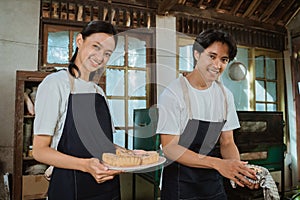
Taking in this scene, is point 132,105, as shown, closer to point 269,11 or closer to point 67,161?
point 67,161

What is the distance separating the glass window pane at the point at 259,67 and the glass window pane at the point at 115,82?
2.07 metres

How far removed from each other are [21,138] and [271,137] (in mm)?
2625

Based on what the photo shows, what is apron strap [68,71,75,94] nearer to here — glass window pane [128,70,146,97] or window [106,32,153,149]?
window [106,32,153,149]

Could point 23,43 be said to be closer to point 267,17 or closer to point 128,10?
point 128,10

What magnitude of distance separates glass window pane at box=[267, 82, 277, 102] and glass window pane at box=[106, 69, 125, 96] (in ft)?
7.45

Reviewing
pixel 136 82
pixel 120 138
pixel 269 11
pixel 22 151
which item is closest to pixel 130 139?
pixel 120 138

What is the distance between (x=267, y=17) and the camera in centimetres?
364

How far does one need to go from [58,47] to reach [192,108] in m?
1.90

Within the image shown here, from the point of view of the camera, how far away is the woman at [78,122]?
33.6 inches

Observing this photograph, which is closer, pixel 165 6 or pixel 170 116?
pixel 170 116

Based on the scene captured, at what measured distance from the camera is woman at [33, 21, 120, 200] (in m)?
0.85

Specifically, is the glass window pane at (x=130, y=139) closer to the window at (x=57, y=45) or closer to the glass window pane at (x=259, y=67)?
the window at (x=57, y=45)

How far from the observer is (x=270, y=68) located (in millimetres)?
3754

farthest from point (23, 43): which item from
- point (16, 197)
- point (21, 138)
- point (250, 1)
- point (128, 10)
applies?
point (250, 1)
